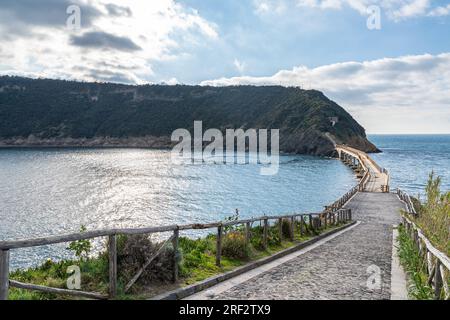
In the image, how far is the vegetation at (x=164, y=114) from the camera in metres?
142

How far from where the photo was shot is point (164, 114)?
18338 centimetres

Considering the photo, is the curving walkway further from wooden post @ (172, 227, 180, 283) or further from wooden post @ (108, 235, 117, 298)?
wooden post @ (108, 235, 117, 298)

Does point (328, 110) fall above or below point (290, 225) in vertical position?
above

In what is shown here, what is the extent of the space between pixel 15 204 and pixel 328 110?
422 feet

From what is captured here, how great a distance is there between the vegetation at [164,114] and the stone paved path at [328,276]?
115517mm

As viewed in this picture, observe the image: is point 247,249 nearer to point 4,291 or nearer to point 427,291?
point 427,291

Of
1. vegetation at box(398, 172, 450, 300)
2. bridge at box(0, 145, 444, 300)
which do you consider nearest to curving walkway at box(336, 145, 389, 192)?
bridge at box(0, 145, 444, 300)

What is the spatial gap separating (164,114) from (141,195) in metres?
139

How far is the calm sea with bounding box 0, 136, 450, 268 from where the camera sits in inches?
1292

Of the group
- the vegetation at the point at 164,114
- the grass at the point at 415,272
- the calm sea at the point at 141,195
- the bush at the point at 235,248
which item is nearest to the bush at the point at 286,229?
the grass at the point at 415,272

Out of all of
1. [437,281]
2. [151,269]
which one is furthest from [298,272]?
[151,269]
